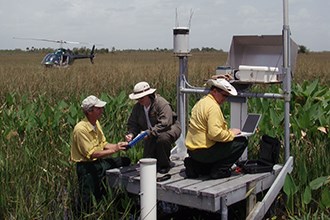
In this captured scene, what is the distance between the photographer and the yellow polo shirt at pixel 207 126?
448 cm

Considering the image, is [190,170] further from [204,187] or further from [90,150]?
[90,150]

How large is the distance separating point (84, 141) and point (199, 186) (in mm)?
1130

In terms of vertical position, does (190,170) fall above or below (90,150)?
below

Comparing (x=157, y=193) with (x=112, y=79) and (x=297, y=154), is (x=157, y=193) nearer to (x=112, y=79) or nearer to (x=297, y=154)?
(x=297, y=154)

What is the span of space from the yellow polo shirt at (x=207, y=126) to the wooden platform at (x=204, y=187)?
333mm

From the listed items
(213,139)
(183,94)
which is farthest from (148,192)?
(183,94)

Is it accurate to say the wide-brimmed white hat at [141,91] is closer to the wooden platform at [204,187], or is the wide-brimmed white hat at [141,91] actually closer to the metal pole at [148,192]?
the wooden platform at [204,187]

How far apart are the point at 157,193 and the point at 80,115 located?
10.3 feet

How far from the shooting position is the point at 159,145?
195 inches

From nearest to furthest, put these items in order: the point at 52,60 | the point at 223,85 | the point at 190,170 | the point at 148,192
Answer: the point at 148,192, the point at 223,85, the point at 190,170, the point at 52,60

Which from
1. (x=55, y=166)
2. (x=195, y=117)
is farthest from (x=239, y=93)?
(x=55, y=166)

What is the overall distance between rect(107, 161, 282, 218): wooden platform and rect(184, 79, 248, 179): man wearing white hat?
0.38 feet

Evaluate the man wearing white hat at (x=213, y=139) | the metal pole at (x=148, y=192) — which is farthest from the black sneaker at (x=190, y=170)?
the metal pole at (x=148, y=192)

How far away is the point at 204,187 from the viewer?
4324 millimetres
